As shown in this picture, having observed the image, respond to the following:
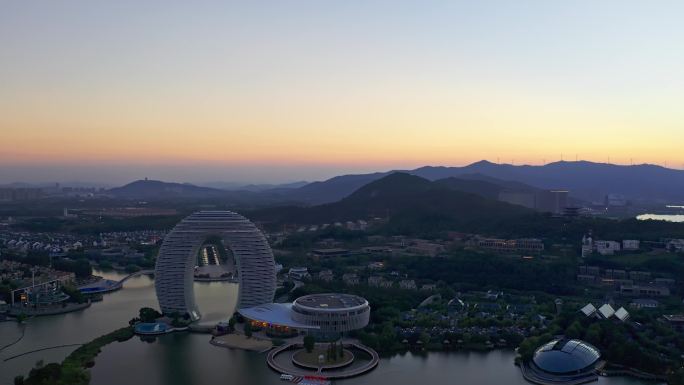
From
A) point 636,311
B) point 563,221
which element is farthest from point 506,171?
point 636,311

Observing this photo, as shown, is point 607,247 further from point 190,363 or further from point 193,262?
point 190,363

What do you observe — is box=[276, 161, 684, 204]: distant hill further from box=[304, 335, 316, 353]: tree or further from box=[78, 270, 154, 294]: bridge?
box=[304, 335, 316, 353]: tree

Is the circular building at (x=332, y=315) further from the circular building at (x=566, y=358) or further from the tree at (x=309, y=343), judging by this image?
the circular building at (x=566, y=358)

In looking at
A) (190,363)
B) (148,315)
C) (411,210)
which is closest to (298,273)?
(148,315)

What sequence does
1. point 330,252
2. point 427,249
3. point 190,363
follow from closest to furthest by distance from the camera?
point 190,363 → point 427,249 → point 330,252

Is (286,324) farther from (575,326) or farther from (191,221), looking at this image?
(575,326)

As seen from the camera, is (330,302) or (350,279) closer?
(330,302)

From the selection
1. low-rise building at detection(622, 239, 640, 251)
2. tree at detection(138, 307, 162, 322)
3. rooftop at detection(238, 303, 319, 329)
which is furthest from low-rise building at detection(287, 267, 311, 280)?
low-rise building at detection(622, 239, 640, 251)
